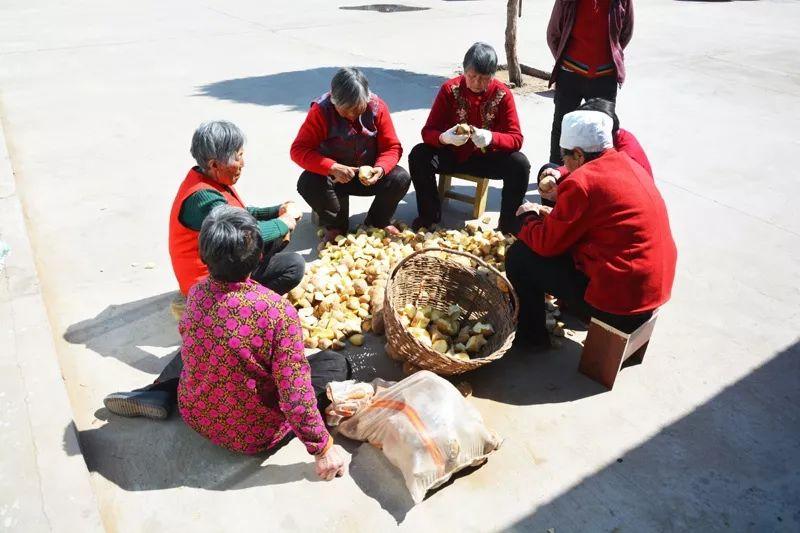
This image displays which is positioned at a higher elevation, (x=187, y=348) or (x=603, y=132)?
(x=603, y=132)

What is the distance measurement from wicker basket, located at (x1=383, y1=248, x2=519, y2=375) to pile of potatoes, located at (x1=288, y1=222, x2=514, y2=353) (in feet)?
0.31

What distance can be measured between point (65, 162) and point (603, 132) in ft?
14.9

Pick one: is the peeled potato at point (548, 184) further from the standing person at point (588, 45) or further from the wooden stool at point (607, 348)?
the standing person at point (588, 45)

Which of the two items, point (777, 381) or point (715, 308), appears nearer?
point (777, 381)

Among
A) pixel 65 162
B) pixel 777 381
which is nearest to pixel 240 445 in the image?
pixel 777 381

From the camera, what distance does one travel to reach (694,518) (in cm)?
240

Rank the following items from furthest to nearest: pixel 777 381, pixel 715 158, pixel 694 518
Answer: pixel 715 158 → pixel 777 381 → pixel 694 518

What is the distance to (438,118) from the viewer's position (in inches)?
169

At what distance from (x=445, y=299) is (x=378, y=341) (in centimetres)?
45

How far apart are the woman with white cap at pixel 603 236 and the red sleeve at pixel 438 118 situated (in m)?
1.41

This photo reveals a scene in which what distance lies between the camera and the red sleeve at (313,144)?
394 cm

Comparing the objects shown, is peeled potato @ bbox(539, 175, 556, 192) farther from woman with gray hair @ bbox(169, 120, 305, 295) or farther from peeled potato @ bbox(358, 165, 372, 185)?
woman with gray hair @ bbox(169, 120, 305, 295)

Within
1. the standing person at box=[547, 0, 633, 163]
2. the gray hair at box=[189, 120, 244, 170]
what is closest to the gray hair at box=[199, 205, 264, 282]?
the gray hair at box=[189, 120, 244, 170]

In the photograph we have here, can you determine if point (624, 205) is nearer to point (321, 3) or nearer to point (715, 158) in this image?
point (715, 158)
